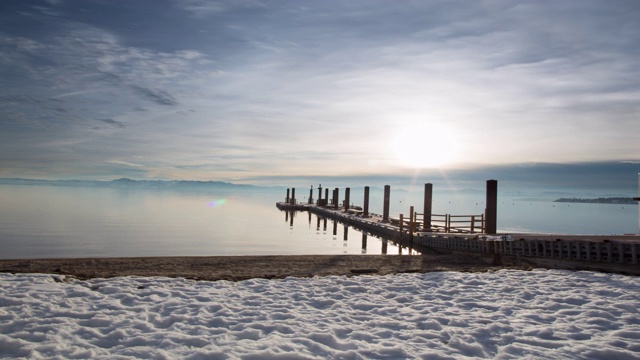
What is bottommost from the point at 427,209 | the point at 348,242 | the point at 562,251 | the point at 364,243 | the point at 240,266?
the point at 348,242

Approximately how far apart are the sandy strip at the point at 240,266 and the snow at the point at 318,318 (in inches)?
41.8

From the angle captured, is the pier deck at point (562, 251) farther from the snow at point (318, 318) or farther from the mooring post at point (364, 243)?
the mooring post at point (364, 243)

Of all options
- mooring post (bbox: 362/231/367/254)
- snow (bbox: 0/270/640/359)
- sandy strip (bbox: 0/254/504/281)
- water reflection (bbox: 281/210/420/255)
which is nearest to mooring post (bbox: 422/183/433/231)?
water reflection (bbox: 281/210/420/255)

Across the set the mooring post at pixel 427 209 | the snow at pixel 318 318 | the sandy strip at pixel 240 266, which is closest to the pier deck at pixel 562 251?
the sandy strip at pixel 240 266

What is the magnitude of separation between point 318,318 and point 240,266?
17.5 feet

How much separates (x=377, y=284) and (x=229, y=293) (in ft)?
Result: 10.1

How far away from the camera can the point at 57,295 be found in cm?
723

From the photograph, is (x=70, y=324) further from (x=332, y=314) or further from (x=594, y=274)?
(x=594, y=274)

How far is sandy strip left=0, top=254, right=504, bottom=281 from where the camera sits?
9.81 m

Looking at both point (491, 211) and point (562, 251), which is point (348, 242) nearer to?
point (491, 211)

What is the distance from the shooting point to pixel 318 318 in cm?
649

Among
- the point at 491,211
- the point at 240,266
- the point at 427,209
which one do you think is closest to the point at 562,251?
the point at 491,211

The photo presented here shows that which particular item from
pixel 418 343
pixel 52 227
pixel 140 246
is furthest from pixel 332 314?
pixel 52 227

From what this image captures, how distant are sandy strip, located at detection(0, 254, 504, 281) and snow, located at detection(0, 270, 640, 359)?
1.06 m
